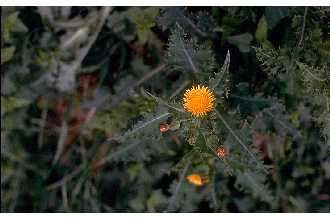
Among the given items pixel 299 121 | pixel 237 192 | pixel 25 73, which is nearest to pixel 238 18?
pixel 299 121

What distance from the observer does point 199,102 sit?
2.03 metres

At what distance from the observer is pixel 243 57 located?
2758 millimetres

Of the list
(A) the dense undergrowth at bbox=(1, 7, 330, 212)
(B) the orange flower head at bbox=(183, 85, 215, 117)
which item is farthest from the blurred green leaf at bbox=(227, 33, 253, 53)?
(B) the orange flower head at bbox=(183, 85, 215, 117)

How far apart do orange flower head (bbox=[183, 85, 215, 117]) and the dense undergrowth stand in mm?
26

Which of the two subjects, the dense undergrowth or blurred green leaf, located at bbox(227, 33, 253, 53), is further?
blurred green leaf, located at bbox(227, 33, 253, 53)

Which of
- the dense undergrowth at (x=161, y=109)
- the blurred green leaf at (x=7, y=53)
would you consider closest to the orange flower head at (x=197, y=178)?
the dense undergrowth at (x=161, y=109)

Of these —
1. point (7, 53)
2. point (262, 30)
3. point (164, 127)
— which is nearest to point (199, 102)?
point (164, 127)

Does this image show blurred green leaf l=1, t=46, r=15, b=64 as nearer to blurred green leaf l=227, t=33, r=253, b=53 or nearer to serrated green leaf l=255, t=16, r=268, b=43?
blurred green leaf l=227, t=33, r=253, b=53

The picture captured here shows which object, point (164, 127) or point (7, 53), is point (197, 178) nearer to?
point (164, 127)

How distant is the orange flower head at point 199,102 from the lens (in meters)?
2.03

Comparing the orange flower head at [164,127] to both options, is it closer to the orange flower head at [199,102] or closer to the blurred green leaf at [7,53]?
the orange flower head at [199,102]

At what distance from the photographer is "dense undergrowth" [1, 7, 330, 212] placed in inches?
91.8

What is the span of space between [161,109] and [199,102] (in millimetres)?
200

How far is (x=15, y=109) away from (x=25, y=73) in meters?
0.24
